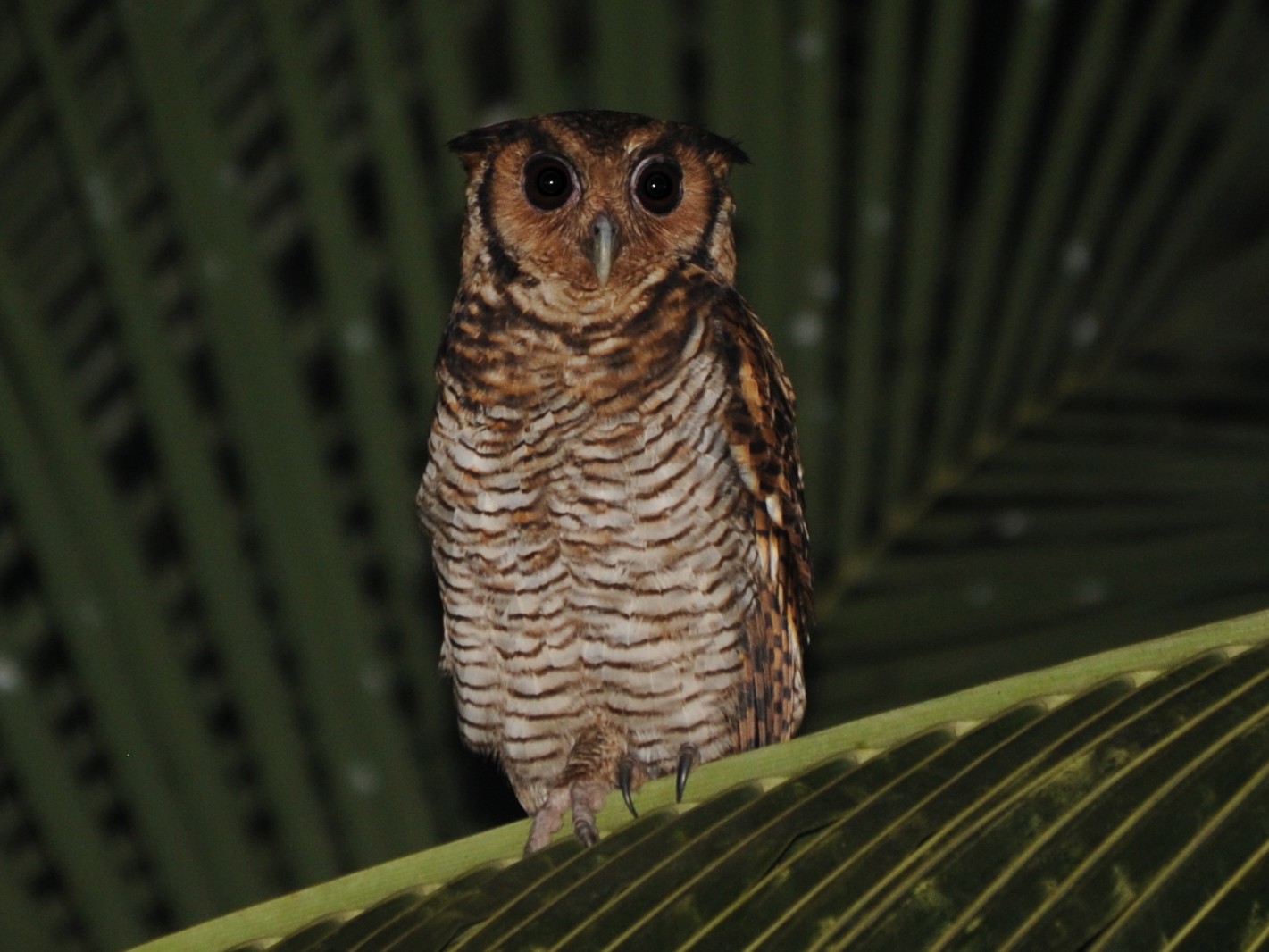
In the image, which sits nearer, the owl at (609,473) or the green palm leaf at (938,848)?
the green palm leaf at (938,848)

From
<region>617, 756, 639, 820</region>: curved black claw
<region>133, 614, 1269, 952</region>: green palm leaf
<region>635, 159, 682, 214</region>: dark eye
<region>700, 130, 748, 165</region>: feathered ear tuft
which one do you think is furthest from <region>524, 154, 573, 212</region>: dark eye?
<region>133, 614, 1269, 952</region>: green palm leaf

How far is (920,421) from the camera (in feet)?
8.14

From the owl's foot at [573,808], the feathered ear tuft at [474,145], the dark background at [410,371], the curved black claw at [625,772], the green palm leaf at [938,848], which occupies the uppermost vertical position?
the feathered ear tuft at [474,145]

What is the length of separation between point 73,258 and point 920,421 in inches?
53.8

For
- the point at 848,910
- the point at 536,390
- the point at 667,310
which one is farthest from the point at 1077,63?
the point at 848,910

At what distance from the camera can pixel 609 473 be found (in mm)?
2027

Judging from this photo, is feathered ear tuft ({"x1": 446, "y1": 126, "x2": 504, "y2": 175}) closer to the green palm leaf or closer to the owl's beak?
the owl's beak

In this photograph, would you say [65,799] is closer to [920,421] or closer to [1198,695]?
[1198,695]

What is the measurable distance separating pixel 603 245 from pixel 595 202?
97 millimetres

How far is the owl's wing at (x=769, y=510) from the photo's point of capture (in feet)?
7.04

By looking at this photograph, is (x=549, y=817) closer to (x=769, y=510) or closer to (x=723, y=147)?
(x=769, y=510)

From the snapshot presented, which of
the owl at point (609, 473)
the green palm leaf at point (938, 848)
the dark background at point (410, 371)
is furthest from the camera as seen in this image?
the owl at point (609, 473)

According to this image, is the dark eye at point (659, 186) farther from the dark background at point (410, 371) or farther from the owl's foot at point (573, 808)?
the owl's foot at point (573, 808)

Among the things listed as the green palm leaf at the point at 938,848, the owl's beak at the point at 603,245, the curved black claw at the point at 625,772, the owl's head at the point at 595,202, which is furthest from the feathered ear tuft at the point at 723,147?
the green palm leaf at the point at 938,848
